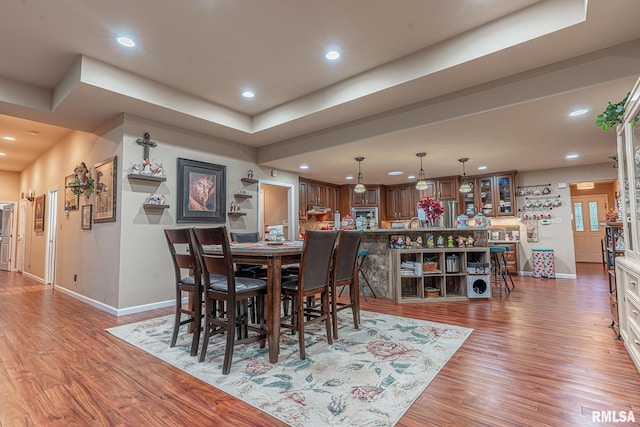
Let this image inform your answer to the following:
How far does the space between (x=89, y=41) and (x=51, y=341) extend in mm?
2792

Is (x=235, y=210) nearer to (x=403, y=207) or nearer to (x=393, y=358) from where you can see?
(x=393, y=358)

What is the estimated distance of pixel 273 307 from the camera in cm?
233

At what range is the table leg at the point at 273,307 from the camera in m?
2.32

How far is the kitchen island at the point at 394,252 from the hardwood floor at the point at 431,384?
0.93m

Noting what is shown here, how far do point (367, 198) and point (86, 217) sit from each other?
619 cm

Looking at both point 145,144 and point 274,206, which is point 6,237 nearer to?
point 274,206

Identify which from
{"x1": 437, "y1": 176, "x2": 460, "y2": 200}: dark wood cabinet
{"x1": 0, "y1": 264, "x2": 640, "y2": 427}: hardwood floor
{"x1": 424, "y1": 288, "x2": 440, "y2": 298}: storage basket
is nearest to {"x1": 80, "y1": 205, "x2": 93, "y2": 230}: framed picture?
{"x1": 0, "y1": 264, "x2": 640, "y2": 427}: hardwood floor

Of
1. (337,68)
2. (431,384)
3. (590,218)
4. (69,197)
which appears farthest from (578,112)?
(590,218)

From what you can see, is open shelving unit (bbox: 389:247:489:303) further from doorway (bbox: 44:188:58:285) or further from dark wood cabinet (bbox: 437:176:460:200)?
doorway (bbox: 44:188:58:285)

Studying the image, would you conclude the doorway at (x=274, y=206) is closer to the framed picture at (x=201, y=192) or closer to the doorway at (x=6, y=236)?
the framed picture at (x=201, y=192)

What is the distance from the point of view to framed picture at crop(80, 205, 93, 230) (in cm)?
460

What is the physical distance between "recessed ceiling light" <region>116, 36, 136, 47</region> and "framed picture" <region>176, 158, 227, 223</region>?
1794 millimetres

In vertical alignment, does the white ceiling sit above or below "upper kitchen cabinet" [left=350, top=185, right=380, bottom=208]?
above

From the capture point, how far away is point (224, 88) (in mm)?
3938
